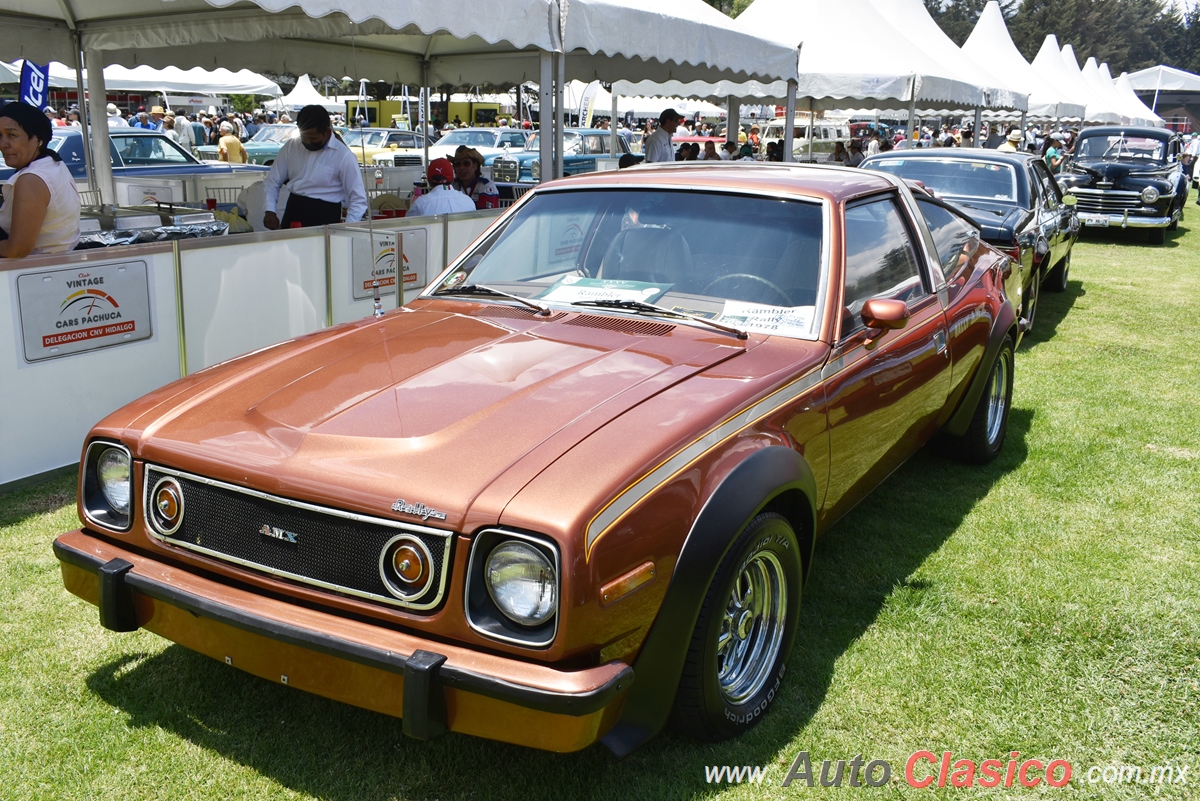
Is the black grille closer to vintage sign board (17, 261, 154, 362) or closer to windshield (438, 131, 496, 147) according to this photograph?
vintage sign board (17, 261, 154, 362)

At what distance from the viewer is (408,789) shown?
261 centimetres

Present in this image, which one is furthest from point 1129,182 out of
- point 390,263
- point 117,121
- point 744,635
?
point 117,121

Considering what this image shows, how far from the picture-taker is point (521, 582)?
2.19 metres

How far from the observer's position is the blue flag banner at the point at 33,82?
39.1 feet

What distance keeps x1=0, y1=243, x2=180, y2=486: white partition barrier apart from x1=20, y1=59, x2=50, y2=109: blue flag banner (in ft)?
28.7

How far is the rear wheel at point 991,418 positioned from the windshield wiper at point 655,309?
2.20 meters

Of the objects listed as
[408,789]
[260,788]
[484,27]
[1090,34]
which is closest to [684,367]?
[408,789]

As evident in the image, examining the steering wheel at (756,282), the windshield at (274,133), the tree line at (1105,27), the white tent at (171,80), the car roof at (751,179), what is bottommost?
the steering wheel at (756,282)

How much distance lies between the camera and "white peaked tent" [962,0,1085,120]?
25.2 metres

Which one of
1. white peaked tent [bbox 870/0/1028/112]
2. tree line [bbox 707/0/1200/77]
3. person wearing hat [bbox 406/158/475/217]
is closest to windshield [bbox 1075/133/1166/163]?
white peaked tent [bbox 870/0/1028/112]

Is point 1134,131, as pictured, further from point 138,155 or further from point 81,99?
point 81,99

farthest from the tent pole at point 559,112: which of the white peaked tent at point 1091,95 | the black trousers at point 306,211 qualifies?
the white peaked tent at point 1091,95

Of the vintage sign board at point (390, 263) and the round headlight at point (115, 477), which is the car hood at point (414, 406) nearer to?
the round headlight at point (115, 477)

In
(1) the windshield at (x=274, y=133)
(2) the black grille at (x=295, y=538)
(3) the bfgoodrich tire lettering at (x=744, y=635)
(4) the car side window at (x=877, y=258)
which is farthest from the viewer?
(1) the windshield at (x=274, y=133)
